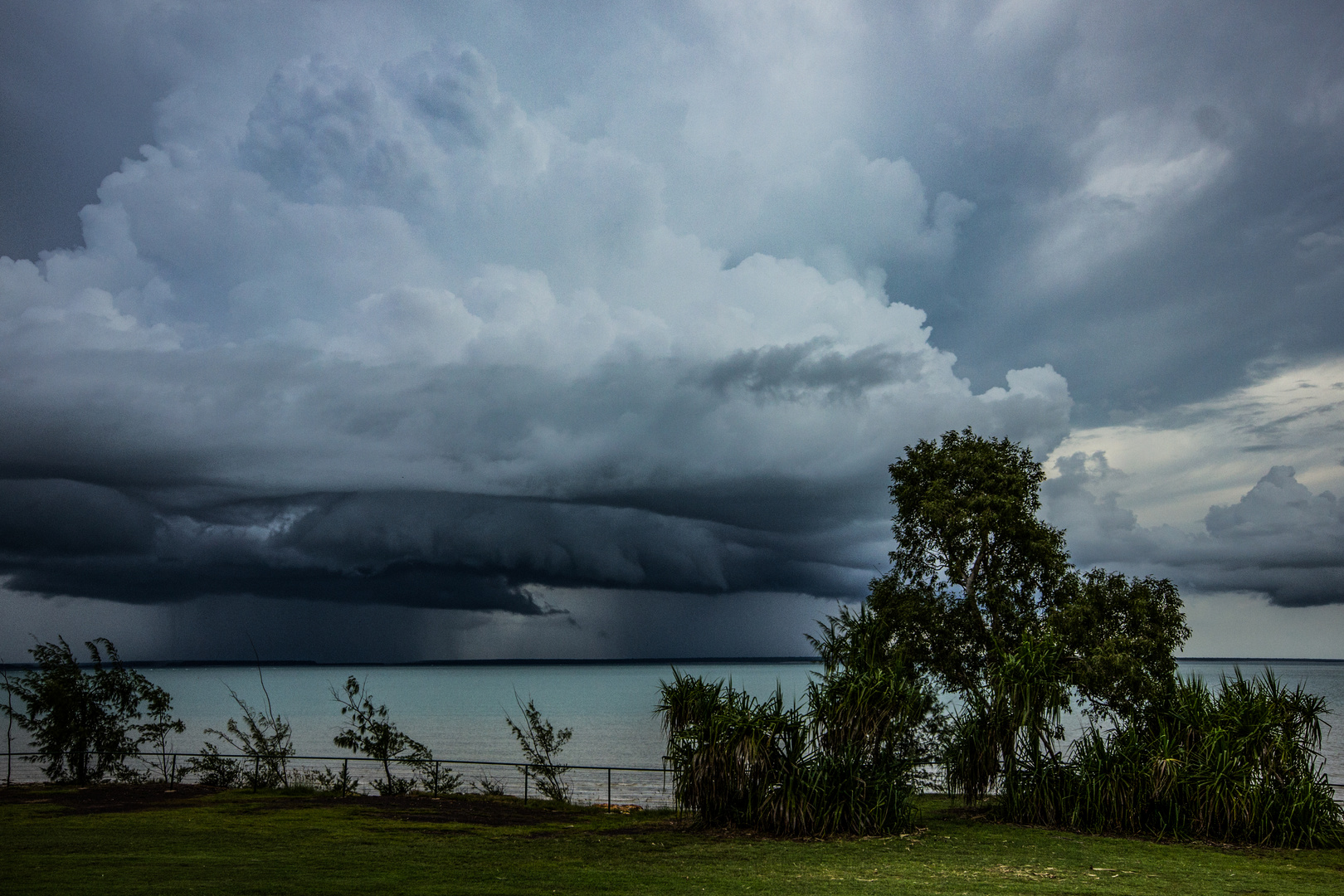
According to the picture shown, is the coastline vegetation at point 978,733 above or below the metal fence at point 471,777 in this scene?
above

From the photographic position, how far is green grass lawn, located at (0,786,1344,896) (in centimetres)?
1388

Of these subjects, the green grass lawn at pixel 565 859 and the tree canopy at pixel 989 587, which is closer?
the green grass lawn at pixel 565 859

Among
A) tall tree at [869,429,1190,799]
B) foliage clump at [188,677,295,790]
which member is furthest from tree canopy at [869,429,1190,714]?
foliage clump at [188,677,295,790]

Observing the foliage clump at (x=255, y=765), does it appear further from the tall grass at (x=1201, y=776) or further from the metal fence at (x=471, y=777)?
the tall grass at (x=1201, y=776)

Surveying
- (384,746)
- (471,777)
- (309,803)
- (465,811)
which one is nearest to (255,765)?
(384,746)

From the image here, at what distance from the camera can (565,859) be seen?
16.9m

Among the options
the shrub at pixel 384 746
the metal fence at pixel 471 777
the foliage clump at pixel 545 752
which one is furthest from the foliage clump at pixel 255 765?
the foliage clump at pixel 545 752

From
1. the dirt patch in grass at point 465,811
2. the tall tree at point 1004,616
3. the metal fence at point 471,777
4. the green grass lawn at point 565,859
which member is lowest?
the metal fence at point 471,777

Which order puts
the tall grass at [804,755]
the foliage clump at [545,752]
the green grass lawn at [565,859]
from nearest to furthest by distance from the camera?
the green grass lawn at [565,859] → the tall grass at [804,755] → the foliage clump at [545,752]

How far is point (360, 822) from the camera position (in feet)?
72.5

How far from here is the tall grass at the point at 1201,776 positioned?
63.3 feet

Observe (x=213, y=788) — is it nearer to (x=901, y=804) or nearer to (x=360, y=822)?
(x=360, y=822)

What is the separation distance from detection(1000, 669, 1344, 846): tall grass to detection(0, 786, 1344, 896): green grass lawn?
0.90 metres

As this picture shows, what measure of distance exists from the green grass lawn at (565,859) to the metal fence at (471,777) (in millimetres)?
7432
